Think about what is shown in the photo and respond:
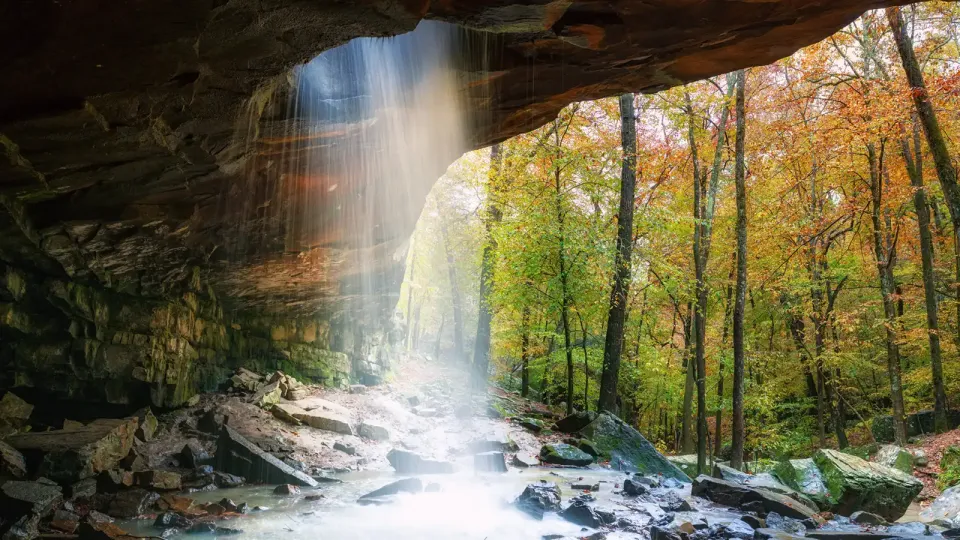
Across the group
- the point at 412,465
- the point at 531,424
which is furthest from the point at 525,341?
the point at 412,465

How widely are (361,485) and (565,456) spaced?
513 cm

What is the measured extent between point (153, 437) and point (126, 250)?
136 inches

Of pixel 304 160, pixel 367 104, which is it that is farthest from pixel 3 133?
pixel 367 104

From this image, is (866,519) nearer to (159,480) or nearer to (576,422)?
(576,422)

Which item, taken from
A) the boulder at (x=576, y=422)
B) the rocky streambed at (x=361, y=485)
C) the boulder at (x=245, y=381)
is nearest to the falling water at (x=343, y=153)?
the boulder at (x=245, y=381)

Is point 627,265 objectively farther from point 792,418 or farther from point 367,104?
point 792,418

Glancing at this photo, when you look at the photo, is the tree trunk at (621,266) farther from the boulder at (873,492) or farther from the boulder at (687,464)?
the boulder at (873,492)

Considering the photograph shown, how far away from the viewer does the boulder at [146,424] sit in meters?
9.33

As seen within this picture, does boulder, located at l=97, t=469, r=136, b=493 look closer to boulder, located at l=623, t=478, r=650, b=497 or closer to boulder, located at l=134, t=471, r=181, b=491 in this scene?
boulder, located at l=134, t=471, r=181, b=491

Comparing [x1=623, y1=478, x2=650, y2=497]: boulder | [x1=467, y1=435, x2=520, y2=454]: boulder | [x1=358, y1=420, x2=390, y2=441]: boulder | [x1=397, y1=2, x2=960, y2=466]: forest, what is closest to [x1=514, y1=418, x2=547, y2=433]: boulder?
[x1=397, y1=2, x2=960, y2=466]: forest

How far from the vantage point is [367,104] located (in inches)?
314

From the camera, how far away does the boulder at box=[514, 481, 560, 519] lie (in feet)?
26.2

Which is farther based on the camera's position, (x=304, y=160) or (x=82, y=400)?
(x=82, y=400)

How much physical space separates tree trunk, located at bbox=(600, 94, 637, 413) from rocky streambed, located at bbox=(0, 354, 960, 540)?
1045mm
